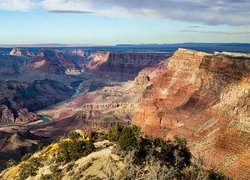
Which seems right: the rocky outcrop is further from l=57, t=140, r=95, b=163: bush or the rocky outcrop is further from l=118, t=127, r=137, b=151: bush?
l=118, t=127, r=137, b=151: bush

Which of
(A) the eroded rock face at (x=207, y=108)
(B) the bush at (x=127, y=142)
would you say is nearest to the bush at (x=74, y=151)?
(B) the bush at (x=127, y=142)

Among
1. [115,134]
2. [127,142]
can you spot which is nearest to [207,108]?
[115,134]

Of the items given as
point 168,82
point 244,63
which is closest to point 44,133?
point 168,82

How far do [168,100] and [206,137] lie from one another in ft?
103

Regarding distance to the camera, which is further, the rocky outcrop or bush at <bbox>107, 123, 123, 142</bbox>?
the rocky outcrop

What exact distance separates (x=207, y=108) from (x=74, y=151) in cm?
4093

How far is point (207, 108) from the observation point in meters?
87.7

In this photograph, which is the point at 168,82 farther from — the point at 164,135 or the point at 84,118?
the point at 84,118

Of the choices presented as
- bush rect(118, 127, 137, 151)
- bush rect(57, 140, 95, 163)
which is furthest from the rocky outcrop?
bush rect(118, 127, 137, 151)

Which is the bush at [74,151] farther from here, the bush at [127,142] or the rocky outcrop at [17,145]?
the rocky outcrop at [17,145]

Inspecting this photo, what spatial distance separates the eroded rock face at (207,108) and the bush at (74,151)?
24.1m

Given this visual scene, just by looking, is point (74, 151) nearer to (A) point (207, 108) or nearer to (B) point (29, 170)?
(B) point (29, 170)

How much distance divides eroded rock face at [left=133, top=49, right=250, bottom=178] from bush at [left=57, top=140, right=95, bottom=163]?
24080 mm

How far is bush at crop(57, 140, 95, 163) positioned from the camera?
5341cm
